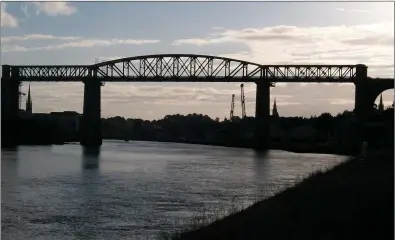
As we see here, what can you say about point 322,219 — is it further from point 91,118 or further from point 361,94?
point 361,94

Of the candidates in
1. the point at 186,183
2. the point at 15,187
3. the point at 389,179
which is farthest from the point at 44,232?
the point at 186,183

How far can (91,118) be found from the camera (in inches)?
4186

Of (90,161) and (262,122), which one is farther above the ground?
(262,122)

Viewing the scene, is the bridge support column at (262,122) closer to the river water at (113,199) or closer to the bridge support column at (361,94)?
the bridge support column at (361,94)

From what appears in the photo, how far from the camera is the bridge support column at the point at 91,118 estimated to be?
106 m

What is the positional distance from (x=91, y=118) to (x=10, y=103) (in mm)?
17784

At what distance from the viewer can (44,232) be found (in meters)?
18.5

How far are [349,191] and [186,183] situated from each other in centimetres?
1657

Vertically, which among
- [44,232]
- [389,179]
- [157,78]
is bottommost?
[44,232]

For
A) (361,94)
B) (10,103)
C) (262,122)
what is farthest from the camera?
(10,103)

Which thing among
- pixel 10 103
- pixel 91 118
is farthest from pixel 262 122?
Answer: pixel 10 103

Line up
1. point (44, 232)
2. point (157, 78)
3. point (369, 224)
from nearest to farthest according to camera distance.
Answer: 1. point (369, 224)
2. point (44, 232)
3. point (157, 78)

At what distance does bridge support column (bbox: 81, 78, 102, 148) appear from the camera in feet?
348

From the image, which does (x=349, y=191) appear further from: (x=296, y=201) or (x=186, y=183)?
(x=186, y=183)
